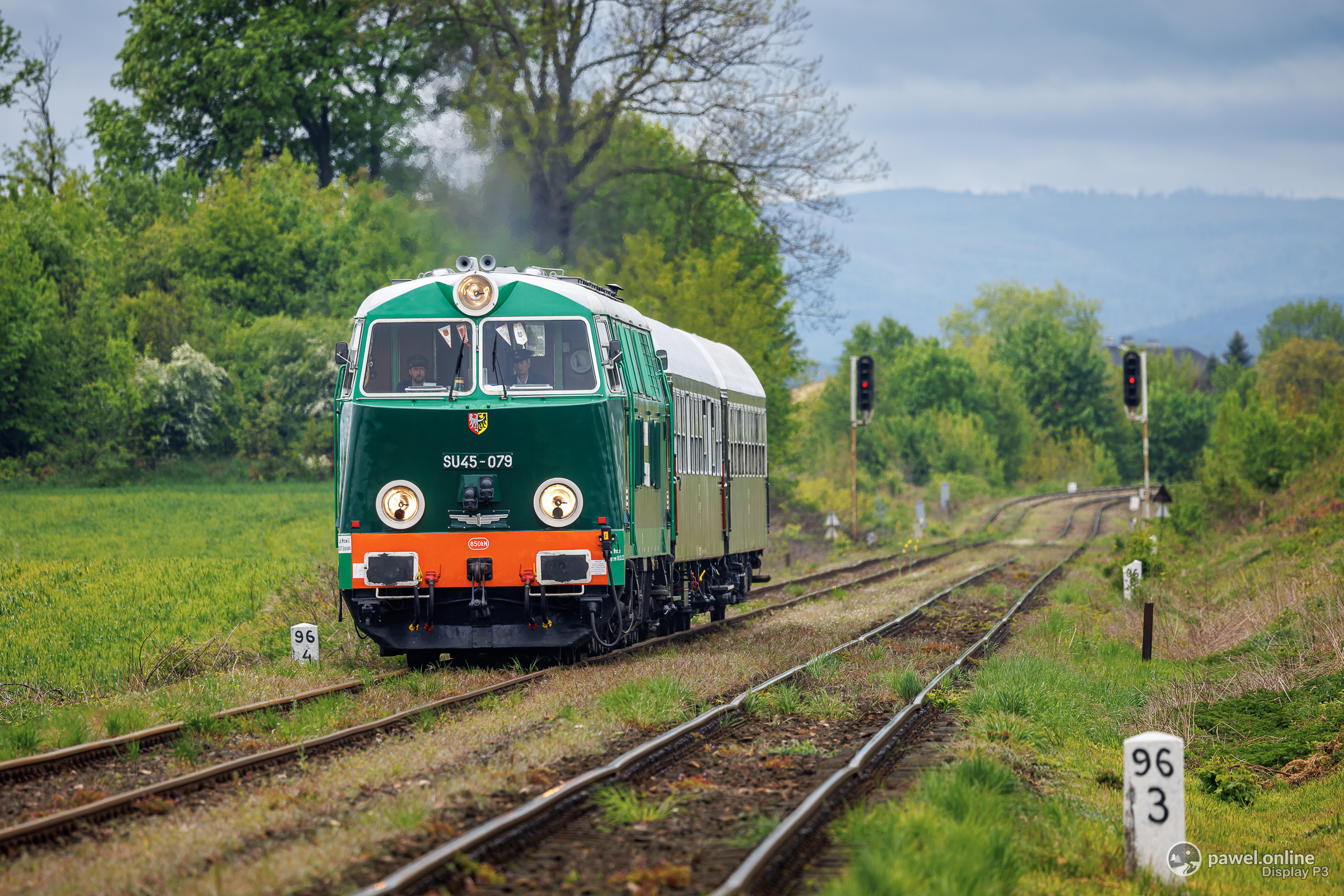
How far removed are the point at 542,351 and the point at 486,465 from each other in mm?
1326

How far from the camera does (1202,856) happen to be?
896 cm

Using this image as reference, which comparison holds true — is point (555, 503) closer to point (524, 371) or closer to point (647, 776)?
point (524, 371)

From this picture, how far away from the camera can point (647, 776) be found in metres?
9.12

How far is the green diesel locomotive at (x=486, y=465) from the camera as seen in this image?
45.3 ft

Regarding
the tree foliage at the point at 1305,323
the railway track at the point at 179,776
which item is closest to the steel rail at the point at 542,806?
the railway track at the point at 179,776

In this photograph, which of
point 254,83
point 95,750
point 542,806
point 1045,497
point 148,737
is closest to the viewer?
point 542,806

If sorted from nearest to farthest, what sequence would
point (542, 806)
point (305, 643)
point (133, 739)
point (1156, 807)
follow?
point (542, 806), point (1156, 807), point (133, 739), point (305, 643)

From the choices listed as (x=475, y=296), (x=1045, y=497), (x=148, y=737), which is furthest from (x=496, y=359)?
(x=1045, y=497)

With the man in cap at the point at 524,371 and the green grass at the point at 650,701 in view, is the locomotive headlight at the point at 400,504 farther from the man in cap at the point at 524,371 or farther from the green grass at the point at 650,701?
Answer: the green grass at the point at 650,701

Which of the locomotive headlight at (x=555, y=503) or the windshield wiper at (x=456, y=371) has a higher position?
the windshield wiper at (x=456, y=371)

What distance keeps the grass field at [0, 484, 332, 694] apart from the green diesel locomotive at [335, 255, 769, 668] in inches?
117

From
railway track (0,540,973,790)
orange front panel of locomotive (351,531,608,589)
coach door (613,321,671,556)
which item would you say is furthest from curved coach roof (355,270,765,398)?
railway track (0,540,973,790)

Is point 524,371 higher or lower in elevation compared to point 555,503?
higher

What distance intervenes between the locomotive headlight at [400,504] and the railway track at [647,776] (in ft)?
12.3
